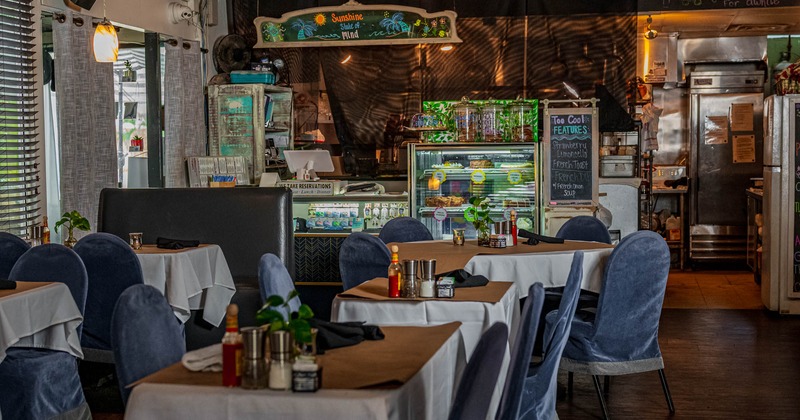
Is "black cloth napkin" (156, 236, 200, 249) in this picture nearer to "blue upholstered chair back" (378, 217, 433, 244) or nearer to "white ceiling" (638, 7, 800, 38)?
"blue upholstered chair back" (378, 217, 433, 244)

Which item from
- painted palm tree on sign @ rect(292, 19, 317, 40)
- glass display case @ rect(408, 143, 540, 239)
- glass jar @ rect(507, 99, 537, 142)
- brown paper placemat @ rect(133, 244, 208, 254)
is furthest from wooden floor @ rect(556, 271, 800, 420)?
painted palm tree on sign @ rect(292, 19, 317, 40)

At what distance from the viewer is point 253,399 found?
92.0 inches

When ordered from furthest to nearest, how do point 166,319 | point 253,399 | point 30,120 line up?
point 30,120
point 166,319
point 253,399

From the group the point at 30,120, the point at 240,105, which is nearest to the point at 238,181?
the point at 240,105

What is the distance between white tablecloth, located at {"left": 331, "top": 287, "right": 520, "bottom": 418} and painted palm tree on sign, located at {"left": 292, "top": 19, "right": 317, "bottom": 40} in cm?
536

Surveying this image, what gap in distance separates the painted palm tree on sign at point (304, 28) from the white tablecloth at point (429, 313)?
17.6 feet

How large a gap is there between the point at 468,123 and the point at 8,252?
386 cm

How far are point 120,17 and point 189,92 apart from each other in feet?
3.57

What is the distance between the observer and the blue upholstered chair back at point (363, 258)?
207 inches

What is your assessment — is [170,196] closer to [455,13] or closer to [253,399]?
[455,13]

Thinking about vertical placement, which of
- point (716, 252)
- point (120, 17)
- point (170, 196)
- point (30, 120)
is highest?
point (120, 17)

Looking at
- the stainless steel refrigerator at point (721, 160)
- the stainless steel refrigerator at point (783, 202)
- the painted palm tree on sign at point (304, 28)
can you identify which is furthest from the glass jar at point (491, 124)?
the stainless steel refrigerator at point (721, 160)

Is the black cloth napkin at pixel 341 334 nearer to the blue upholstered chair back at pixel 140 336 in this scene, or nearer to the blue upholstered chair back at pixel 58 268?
the blue upholstered chair back at pixel 140 336

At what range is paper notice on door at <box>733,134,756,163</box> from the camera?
12.2m
